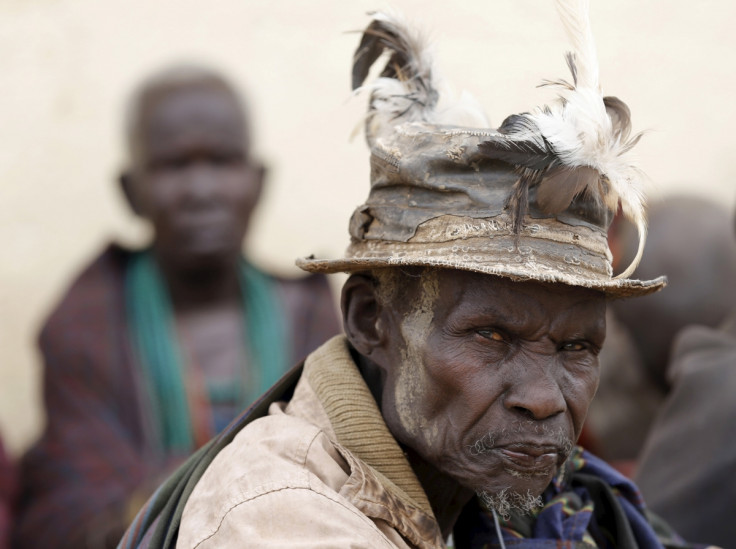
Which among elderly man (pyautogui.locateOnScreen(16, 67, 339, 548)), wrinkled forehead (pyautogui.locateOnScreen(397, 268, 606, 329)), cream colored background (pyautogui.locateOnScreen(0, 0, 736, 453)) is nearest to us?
wrinkled forehead (pyautogui.locateOnScreen(397, 268, 606, 329))

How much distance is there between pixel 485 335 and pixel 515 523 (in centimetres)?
A: 63

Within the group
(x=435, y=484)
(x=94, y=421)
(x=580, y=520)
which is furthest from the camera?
(x=94, y=421)

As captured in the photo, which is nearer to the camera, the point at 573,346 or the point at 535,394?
the point at 535,394

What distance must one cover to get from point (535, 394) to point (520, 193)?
0.43 metres

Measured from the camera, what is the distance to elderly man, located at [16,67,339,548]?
15.3 ft

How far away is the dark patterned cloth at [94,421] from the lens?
4414mm

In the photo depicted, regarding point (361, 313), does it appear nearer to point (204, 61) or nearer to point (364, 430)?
point (364, 430)

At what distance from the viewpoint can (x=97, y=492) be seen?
4.44m

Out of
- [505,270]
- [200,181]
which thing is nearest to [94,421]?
[200,181]

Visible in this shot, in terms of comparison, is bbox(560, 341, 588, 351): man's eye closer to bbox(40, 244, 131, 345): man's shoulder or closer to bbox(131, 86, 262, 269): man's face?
bbox(131, 86, 262, 269): man's face

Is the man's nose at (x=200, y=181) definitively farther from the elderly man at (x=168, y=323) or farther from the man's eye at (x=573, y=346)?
the man's eye at (x=573, y=346)

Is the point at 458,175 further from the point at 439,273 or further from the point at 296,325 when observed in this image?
the point at 296,325

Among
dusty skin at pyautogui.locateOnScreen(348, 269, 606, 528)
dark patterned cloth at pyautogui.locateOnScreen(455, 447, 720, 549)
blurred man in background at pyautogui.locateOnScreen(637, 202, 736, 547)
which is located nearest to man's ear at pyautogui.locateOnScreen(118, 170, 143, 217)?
blurred man in background at pyautogui.locateOnScreen(637, 202, 736, 547)

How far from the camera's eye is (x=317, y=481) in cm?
202
